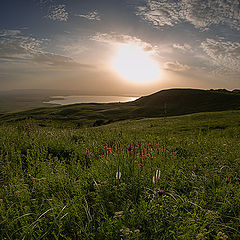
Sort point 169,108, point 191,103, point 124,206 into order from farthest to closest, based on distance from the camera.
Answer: point 191,103
point 169,108
point 124,206

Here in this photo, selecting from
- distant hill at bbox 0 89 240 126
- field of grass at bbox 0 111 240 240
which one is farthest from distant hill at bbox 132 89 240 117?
field of grass at bbox 0 111 240 240

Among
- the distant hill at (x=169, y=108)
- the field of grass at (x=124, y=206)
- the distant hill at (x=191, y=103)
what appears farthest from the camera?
the distant hill at (x=191, y=103)

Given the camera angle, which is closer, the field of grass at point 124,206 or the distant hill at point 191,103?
the field of grass at point 124,206

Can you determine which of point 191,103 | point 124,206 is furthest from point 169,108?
point 124,206

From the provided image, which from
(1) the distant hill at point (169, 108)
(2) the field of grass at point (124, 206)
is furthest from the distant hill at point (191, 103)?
(2) the field of grass at point (124, 206)

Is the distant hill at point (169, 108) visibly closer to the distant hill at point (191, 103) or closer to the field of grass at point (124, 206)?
the distant hill at point (191, 103)

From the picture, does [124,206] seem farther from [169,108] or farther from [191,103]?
[191,103]

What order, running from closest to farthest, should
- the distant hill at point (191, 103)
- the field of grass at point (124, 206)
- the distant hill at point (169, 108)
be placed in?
the field of grass at point (124, 206) → the distant hill at point (169, 108) → the distant hill at point (191, 103)

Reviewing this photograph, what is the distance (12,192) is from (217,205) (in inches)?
156

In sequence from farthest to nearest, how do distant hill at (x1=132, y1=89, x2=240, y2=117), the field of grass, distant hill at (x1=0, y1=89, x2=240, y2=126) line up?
distant hill at (x1=132, y1=89, x2=240, y2=117), distant hill at (x1=0, y1=89, x2=240, y2=126), the field of grass

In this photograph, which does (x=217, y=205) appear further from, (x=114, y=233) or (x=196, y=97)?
(x=196, y=97)

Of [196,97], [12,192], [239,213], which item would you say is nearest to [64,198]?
[12,192]

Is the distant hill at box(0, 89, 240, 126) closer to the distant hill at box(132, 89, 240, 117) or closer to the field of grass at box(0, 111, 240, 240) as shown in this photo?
the distant hill at box(132, 89, 240, 117)

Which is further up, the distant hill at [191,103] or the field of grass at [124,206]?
the distant hill at [191,103]
